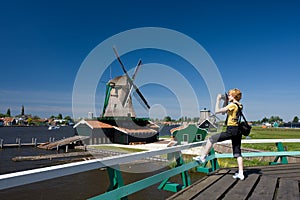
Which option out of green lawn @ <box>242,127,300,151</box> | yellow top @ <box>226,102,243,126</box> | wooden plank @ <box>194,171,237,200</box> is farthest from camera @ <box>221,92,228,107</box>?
green lawn @ <box>242,127,300,151</box>

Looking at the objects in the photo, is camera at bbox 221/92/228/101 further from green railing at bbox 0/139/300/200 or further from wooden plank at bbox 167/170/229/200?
wooden plank at bbox 167/170/229/200

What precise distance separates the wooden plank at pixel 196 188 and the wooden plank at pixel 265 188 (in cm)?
57

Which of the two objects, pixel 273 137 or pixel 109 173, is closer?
pixel 109 173

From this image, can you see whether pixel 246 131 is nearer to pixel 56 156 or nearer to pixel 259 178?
pixel 259 178

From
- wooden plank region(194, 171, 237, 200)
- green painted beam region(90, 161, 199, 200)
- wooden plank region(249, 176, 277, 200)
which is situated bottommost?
wooden plank region(249, 176, 277, 200)

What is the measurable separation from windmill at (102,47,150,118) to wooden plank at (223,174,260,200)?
2933 centimetres

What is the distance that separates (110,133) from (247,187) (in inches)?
1142

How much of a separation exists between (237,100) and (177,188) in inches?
61.6

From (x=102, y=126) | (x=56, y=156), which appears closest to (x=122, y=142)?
(x=102, y=126)

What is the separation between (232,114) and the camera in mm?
3473

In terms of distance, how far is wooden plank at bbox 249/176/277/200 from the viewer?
8.87 ft

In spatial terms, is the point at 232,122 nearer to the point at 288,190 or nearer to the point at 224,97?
the point at 224,97

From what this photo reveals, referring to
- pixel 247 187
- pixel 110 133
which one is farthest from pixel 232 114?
pixel 110 133

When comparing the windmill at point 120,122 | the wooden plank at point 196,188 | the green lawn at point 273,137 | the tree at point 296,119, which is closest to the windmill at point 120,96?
the windmill at point 120,122
